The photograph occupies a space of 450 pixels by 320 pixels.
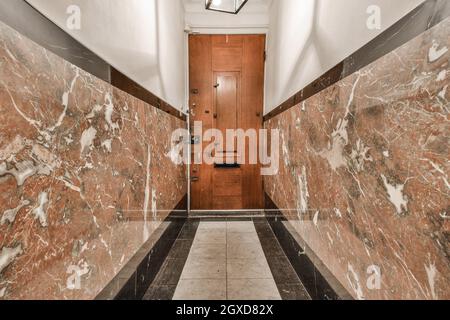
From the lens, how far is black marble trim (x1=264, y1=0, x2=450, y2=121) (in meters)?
0.61

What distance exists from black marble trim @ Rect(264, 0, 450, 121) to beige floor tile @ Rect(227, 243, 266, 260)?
55.7 inches

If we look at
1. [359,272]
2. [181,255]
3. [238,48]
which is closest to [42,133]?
[359,272]

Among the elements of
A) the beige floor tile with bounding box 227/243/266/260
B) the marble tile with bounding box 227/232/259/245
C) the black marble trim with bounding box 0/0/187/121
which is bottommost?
the beige floor tile with bounding box 227/243/266/260

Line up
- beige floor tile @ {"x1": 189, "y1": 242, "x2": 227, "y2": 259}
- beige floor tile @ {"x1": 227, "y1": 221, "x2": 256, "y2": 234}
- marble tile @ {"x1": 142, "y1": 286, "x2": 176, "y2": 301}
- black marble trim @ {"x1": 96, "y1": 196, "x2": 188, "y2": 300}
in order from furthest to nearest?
beige floor tile @ {"x1": 227, "y1": 221, "x2": 256, "y2": 234} < beige floor tile @ {"x1": 189, "y1": 242, "x2": 227, "y2": 259} < marble tile @ {"x1": 142, "y1": 286, "x2": 176, "y2": 301} < black marble trim @ {"x1": 96, "y1": 196, "x2": 188, "y2": 300}

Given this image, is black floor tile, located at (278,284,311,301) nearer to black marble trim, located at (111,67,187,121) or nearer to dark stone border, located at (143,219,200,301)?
dark stone border, located at (143,219,200,301)

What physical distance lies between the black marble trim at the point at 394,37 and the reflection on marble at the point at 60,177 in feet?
3.38

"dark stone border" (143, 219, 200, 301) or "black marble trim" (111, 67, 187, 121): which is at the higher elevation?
"black marble trim" (111, 67, 187, 121)

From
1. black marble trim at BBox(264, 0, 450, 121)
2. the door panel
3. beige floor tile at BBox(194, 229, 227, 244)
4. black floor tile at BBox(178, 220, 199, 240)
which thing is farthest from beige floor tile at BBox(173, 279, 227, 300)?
the door panel

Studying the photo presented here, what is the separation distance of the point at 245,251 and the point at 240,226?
604mm

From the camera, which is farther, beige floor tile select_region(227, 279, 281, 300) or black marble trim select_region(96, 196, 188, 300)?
beige floor tile select_region(227, 279, 281, 300)

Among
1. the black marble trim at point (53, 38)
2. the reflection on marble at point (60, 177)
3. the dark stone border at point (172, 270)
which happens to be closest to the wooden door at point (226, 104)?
the dark stone border at point (172, 270)

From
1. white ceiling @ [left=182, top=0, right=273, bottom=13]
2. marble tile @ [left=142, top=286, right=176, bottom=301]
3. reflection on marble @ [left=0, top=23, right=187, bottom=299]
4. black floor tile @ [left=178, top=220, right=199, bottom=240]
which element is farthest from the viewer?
white ceiling @ [left=182, top=0, right=273, bottom=13]

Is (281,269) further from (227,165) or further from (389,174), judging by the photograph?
(227,165)
